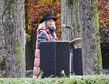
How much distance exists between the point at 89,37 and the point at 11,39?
2.86 meters

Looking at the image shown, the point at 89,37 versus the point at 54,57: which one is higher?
the point at 89,37

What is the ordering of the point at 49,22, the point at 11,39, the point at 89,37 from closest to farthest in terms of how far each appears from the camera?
1. the point at 11,39
2. the point at 49,22
3. the point at 89,37

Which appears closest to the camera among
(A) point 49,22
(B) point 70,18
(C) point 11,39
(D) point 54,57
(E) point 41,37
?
(D) point 54,57

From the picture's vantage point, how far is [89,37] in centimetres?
906

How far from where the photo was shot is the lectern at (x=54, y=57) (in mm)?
6145

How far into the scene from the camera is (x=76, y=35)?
403 inches

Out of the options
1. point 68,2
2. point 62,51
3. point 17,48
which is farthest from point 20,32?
point 68,2

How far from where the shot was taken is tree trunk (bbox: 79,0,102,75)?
29.6ft

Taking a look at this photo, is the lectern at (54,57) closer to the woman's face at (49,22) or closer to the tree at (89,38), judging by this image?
the woman's face at (49,22)

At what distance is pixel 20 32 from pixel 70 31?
11.1ft

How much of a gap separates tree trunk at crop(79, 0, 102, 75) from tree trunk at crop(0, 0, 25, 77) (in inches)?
101

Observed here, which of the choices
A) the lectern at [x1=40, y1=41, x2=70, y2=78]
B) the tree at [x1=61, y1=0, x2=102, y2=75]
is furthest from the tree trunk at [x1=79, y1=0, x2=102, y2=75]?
the lectern at [x1=40, y1=41, x2=70, y2=78]

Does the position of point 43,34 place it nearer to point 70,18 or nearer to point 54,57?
point 54,57

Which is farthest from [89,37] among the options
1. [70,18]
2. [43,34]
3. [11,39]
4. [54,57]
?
[54,57]
